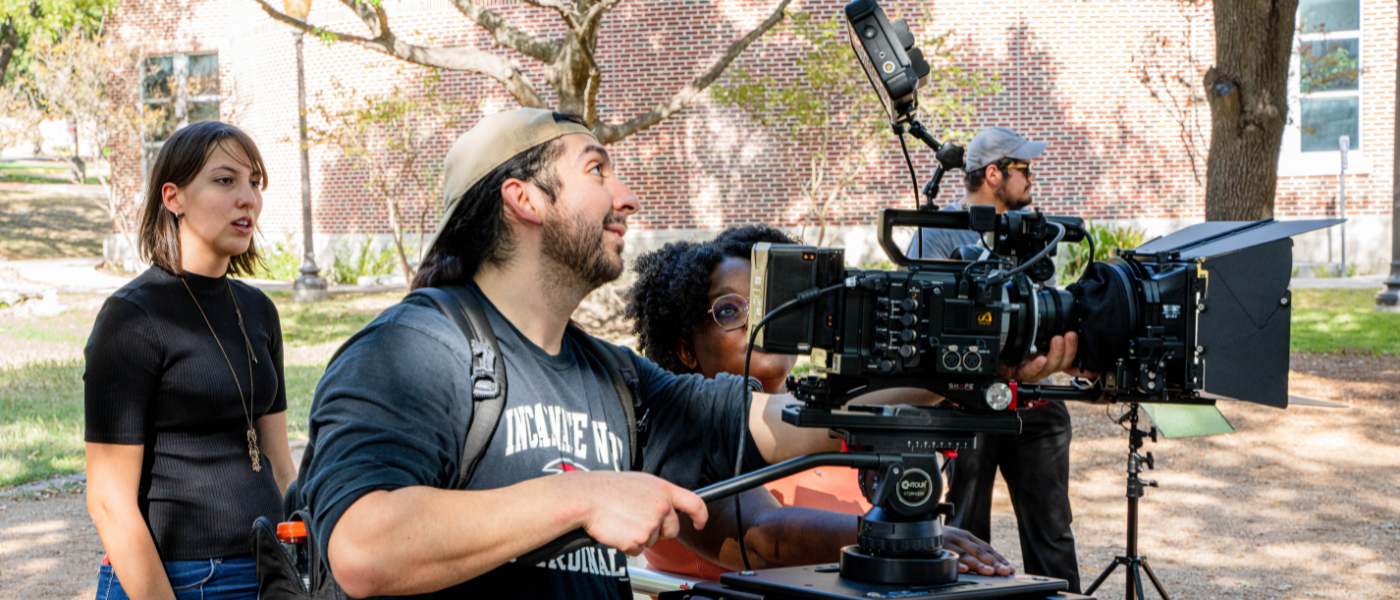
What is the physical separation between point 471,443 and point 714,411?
64 centimetres

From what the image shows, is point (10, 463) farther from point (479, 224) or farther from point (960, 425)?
point (960, 425)

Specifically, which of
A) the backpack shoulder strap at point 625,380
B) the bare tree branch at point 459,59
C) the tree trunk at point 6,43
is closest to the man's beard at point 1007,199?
the backpack shoulder strap at point 625,380

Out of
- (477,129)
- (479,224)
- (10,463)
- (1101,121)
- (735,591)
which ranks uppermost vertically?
(1101,121)

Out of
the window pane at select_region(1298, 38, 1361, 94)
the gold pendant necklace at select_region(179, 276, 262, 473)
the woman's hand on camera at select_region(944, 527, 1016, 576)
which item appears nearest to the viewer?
the woman's hand on camera at select_region(944, 527, 1016, 576)

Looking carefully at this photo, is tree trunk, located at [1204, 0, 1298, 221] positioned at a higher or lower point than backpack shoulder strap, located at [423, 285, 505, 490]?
higher

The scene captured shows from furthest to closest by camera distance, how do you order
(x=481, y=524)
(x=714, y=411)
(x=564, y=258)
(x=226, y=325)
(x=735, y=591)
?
(x=226, y=325) < (x=714, y=411) < (x=564, y=258) < (x=735, y=591) < (x=481, y=524)

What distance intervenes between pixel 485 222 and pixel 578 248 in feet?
0.62

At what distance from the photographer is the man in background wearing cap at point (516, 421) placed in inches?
61.1

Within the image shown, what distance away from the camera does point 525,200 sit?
2.07 meters

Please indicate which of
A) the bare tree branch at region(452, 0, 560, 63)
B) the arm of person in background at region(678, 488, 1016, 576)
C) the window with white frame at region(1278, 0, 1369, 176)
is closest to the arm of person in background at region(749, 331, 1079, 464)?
the arm of person in background at region(678, 488, 1016, 576)

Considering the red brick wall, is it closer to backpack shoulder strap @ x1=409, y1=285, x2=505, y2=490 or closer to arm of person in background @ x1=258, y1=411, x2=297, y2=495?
arm of person in background @ x1=258, y1=411, x2=297, y2=495

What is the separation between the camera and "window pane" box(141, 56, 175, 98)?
21.2m

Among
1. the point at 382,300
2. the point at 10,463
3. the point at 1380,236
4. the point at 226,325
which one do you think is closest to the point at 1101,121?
the point at 1380,236

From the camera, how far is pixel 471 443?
1792 millimetres
